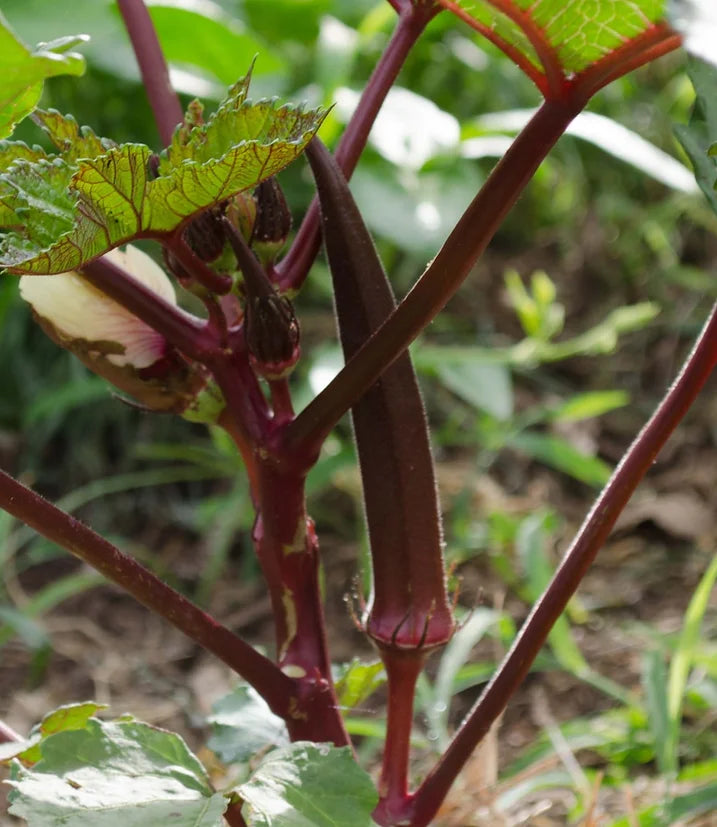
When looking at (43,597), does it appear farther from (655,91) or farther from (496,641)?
(655,91)

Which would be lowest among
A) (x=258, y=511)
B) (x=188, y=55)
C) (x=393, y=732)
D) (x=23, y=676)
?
(x=393, y=732)

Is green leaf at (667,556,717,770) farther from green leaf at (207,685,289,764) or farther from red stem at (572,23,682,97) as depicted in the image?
red stem at (572,23,682,97)

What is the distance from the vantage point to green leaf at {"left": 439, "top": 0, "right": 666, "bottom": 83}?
1.41 ft

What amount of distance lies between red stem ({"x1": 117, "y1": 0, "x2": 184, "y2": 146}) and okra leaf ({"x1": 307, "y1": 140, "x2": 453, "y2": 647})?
16cm

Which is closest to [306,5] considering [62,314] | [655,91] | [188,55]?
[188,55]

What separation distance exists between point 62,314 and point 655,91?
2.17 metres

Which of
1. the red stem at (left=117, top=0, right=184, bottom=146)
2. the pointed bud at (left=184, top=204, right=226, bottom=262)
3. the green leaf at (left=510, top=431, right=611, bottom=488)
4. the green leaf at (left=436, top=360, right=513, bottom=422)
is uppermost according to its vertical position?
the green leaf at (left=436, top=360, right=513, bottom=422)

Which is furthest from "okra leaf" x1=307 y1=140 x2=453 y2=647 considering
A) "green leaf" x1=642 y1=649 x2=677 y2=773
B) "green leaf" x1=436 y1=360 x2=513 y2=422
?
"green leaf" x1=436 y1=360 x2=513 y2=422

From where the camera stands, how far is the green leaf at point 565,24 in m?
0.43

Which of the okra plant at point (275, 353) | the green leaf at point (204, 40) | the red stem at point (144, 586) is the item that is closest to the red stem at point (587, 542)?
the okra plant at point (275, 353)

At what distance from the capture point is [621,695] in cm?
109

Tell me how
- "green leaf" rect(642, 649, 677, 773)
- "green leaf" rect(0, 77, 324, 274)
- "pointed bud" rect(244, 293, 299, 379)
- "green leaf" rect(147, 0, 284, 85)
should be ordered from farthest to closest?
1. "green leaf" rect(147, 0, 284, 85)
2. "green leaf" rect(642, 649, 677, 773)
3. "pointed bud" rect(244, 293, 299, 379)
4. "green leaf" rect(0, 77, 324, 274)

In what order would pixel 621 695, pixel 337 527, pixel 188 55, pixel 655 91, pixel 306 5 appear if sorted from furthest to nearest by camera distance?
pixel 655 91, pixel 306 5, pixel 188 55, pixel 337 527, pixel 621 695

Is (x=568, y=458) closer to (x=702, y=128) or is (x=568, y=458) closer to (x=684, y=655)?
(x=684, y=655)
